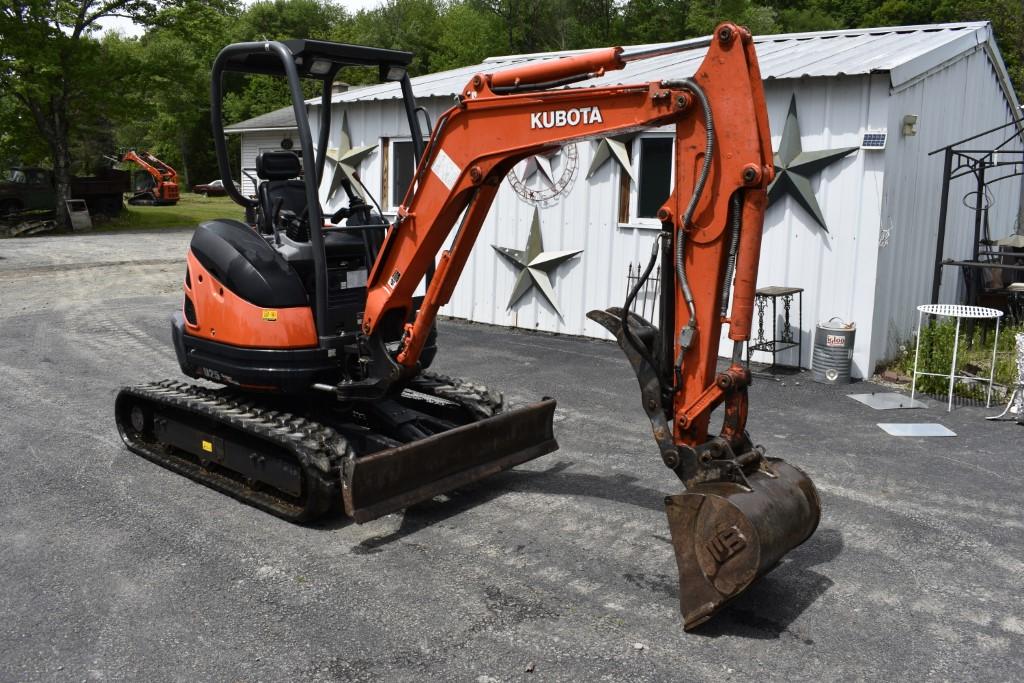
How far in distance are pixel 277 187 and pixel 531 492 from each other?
276cm

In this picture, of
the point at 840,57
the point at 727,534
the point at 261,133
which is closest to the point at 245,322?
the point at 727,534

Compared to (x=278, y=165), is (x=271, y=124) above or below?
above

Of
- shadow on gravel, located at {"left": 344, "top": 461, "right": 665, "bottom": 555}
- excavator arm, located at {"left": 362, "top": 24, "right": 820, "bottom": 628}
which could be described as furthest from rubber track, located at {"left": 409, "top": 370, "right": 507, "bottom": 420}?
excavator arm, located at {"left": 362, "top": 24, "right": 820, "bottom": 628}

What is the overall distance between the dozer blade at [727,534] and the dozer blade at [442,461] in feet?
5.95

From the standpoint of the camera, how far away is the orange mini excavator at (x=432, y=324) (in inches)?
176

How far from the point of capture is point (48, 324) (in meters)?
12.9

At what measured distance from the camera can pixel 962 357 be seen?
1036 centimetres

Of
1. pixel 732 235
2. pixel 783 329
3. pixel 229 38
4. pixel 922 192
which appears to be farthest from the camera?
pixel 229 38

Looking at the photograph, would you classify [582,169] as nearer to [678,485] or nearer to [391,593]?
[678,485]

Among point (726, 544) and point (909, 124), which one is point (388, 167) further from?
point (726, 544)

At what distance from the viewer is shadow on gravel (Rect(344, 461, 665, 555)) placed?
237 inches

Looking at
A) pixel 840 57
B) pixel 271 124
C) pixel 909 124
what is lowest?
pixel 909 124

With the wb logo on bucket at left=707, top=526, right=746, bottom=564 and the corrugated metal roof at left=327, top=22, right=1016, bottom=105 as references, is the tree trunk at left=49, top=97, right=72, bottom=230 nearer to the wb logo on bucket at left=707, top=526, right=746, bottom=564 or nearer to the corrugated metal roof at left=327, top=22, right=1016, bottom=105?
the corrugated metal roof at left=327, top=22, right=1016, bottom=105

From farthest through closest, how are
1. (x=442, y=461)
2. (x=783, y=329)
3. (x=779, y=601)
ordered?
(x=783, y=329) → (x=442, y=461) → (x=779, y=601)
